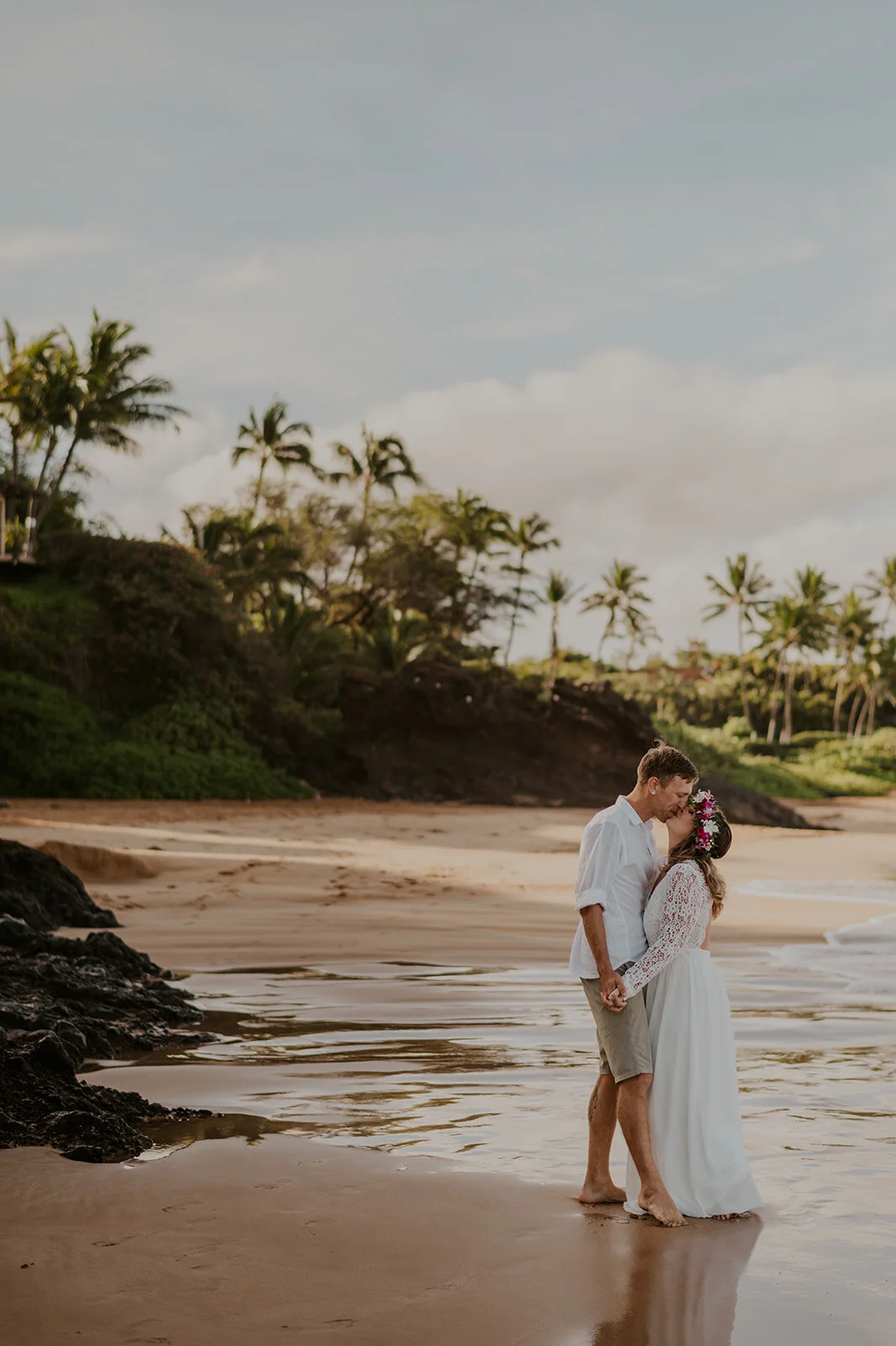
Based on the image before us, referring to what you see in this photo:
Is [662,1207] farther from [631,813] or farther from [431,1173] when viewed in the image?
[631,813]

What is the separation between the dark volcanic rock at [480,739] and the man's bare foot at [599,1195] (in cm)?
2544

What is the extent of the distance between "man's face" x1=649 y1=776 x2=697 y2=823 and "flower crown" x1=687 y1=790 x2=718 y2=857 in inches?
1.4

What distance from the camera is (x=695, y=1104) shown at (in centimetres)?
416

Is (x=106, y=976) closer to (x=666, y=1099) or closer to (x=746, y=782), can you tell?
(x=666, y=1099)

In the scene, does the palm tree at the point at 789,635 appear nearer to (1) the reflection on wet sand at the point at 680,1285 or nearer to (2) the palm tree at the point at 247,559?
(2) the palm tree at the point at 247,559

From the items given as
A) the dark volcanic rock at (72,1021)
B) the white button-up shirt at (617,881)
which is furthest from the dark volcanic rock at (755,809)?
the white button-up shirt at (617,881)

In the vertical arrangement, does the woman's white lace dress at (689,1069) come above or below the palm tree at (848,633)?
below

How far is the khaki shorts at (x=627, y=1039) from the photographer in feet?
13.7

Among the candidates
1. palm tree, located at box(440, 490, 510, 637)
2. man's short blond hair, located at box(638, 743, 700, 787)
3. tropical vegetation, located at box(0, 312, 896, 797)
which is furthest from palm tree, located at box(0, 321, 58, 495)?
man's short blond hair, located at box(638, 743, 700, 787)

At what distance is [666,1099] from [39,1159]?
2171mm

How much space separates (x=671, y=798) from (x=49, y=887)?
7792 millimetres

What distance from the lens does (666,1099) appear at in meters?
4.20

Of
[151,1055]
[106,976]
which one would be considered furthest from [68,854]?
[151,1055]

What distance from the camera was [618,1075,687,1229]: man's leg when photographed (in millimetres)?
4117
